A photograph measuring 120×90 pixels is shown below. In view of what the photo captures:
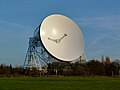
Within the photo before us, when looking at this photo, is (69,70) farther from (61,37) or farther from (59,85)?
(59,85)

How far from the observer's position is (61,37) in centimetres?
7344

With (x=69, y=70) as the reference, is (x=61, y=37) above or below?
above

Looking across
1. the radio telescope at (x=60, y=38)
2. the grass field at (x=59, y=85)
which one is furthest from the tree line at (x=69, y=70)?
the grass field at (x=59, y=85)

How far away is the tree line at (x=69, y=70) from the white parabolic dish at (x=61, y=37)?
14.4 metres

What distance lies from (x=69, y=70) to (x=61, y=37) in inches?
1159

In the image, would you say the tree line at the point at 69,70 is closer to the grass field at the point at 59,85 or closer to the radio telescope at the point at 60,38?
the radio telescope at the point at 60,38

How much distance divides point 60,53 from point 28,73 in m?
24.7

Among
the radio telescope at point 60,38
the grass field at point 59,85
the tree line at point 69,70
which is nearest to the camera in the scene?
the grass field at point 59,85

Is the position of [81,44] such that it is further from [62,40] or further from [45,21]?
[45,21]

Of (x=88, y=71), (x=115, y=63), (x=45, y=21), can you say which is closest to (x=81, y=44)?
(x=45, y=21)

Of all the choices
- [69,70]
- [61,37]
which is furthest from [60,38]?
[69,70]

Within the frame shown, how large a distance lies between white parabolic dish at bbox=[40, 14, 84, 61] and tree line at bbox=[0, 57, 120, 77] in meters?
14.4

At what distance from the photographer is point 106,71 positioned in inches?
4392

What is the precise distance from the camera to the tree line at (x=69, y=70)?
91.9 metres
